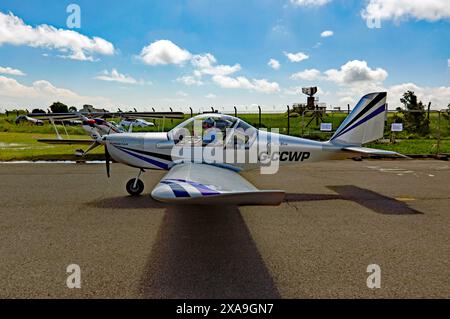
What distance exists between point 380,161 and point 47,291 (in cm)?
1492

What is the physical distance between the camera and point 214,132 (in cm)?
721

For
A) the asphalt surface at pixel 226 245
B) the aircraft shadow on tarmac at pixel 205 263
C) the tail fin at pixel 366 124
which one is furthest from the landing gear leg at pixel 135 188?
the tail fin at pixel 366 124

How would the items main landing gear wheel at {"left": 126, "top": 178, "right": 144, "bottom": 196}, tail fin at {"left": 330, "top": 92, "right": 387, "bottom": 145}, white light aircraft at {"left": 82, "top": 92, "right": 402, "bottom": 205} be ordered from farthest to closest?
tail fin at {"left": 330, "top": 92, "right": 387, "bottom": 145} < main landing gear wheel at {"left": 126, "top": 178, "right": 144, "bottom": 196} < white light aircraft at {"left": 82, "top": 92, "right": 402, "bottom": 205}

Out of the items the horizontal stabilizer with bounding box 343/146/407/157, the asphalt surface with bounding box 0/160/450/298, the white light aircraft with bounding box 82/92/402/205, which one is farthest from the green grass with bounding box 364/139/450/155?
the white light aircraft with bounding box 82/92/402/205

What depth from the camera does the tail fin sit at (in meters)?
8.26

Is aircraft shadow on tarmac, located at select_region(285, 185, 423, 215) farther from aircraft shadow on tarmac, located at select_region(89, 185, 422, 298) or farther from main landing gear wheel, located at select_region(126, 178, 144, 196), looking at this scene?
main landing gear wheel, located at select_region(126, 178, 144, 196)

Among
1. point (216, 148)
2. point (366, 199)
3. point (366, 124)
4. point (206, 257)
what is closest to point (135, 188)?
point (216, 148)

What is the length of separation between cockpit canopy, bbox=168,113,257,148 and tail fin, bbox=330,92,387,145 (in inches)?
103

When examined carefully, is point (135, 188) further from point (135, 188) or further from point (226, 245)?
point (226, 245)

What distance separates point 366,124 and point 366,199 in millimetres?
2213

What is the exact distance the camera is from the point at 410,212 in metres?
6.18

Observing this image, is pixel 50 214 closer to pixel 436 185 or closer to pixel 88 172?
pixel 88 172
